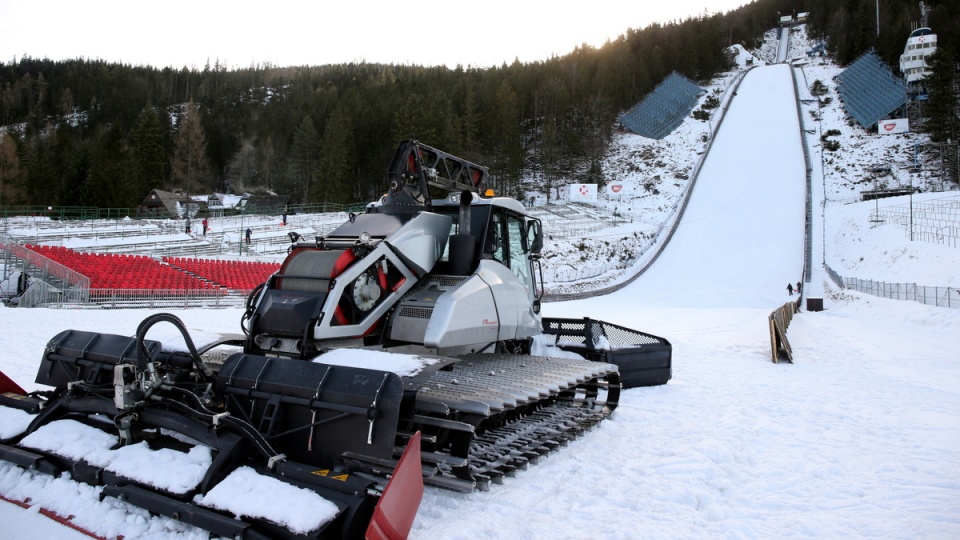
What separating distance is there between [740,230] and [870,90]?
48378mm

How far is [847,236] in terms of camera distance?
120 feet

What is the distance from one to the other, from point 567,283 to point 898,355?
2226 cm

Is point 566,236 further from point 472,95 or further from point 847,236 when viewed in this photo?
point 472,95

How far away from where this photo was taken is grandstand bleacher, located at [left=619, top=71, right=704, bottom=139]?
254 feet

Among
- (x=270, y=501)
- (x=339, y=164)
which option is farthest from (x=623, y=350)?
(x=339, y=164)

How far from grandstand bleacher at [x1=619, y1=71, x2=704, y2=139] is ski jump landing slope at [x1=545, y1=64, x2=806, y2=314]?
771 centimetres

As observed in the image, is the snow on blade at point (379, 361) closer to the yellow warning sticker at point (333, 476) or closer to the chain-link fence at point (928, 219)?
the yellow warning sticker at point (333, 476)

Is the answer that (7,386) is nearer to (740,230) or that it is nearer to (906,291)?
(906,291)

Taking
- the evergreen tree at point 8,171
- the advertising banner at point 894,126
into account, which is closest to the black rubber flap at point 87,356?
the evergreen tree at point 8,171

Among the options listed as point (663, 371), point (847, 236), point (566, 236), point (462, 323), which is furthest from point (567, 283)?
point (462, 323)

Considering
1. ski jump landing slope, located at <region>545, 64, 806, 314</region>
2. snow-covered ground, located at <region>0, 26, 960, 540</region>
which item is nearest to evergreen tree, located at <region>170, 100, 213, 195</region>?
ski jump landing slope, located at <region>545, 64, 806, 314</region>

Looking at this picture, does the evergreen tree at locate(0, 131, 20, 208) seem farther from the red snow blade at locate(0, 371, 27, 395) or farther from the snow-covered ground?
the red snow blade at locate(0, 371, 27, 395)

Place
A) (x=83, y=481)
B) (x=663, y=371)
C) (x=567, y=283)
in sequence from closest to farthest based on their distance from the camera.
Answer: (x=83, y=481)
(x=663, y=371)
(x=567, y=283)

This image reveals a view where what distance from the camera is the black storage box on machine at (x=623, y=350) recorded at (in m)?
8.88
